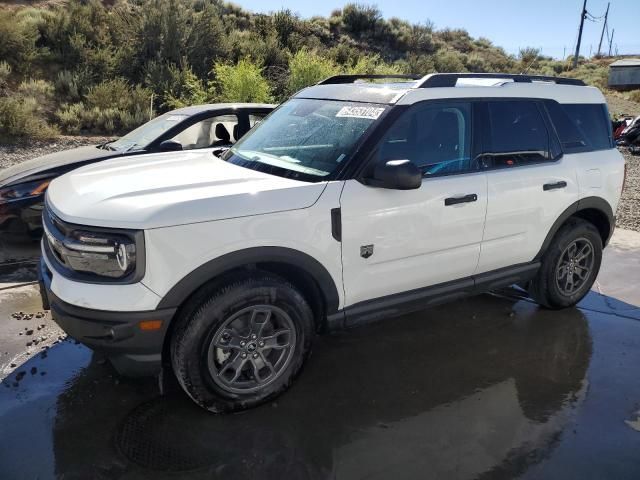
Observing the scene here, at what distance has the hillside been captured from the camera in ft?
46.2

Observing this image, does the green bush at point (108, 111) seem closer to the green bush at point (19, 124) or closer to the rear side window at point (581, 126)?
the green bush at point (19, 124)

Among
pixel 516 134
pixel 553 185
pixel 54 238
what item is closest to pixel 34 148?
pixel 54 238

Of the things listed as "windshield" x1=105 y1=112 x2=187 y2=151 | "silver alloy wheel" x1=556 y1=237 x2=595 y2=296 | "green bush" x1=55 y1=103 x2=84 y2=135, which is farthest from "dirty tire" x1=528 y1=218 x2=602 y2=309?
"green bush" x1=55 y1=103 x2=84 y2=135

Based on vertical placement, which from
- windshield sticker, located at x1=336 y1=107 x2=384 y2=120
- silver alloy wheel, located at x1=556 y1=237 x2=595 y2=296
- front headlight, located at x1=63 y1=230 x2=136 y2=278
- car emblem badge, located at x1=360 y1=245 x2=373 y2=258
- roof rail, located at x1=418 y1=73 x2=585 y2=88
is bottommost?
silver alloy wheel, located at x1=556 y1=237 x2=595 y2=296

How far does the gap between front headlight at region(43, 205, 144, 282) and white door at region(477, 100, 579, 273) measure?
2468 mm

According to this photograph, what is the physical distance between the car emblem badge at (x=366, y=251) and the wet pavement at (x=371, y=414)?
88 cm

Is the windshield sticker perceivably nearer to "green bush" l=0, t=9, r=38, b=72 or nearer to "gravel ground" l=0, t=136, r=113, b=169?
"gravel ground" l=0, t=136, r=113, b=169

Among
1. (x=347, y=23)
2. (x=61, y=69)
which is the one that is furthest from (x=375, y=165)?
(x=347, y=23)

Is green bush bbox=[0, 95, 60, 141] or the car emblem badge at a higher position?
green bush bbox=[0, 95, 60, 141]

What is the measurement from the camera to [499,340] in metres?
4.39

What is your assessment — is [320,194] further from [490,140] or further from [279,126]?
[490,140]

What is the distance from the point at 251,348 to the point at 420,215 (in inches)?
54.2

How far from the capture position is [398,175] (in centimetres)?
327

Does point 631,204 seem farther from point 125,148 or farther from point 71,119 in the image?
point 71,119
